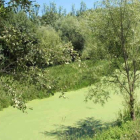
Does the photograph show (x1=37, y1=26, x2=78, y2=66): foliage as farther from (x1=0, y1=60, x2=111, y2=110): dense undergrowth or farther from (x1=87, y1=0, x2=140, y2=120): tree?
(x1=87, y1=0, x2=140, y2=120): tree

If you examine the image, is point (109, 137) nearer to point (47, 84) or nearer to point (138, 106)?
point (47, 84)

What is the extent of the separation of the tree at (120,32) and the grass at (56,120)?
807 millimetres

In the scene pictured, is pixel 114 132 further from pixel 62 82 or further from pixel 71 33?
pixel 71 33

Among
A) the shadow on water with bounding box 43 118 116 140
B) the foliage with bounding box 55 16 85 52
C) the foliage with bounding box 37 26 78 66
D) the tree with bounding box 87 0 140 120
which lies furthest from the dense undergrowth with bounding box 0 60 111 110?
the foliage with bounding box 55 16 85 52

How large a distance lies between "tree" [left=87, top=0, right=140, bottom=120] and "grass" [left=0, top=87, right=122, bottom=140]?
2.65 ft

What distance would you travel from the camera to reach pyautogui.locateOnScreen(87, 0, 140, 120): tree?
14.5 ft

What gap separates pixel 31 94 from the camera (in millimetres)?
7336

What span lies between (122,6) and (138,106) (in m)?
2.24

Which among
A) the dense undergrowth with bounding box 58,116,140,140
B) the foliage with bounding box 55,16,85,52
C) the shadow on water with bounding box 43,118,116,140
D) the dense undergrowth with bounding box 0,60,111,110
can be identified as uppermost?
the foliage with bounding box 55,16,85,52

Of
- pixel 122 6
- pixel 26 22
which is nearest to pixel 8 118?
pixel 122 6

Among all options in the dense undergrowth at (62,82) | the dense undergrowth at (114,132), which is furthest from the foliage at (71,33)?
the dense undergrowth at (114,132)

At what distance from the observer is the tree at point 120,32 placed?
4.41 metres

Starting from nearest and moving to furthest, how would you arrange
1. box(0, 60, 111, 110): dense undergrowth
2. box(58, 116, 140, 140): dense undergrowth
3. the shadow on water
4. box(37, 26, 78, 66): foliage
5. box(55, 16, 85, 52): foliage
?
box(37, 26, 78, 66): foliage
box(0, 60, 111, 110): dense undergrowth
box(58, 116, 140, 140): dense undergrowth
the shadow on water
box(55, 16, 85, 52): foliage

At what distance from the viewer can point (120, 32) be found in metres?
4.54
